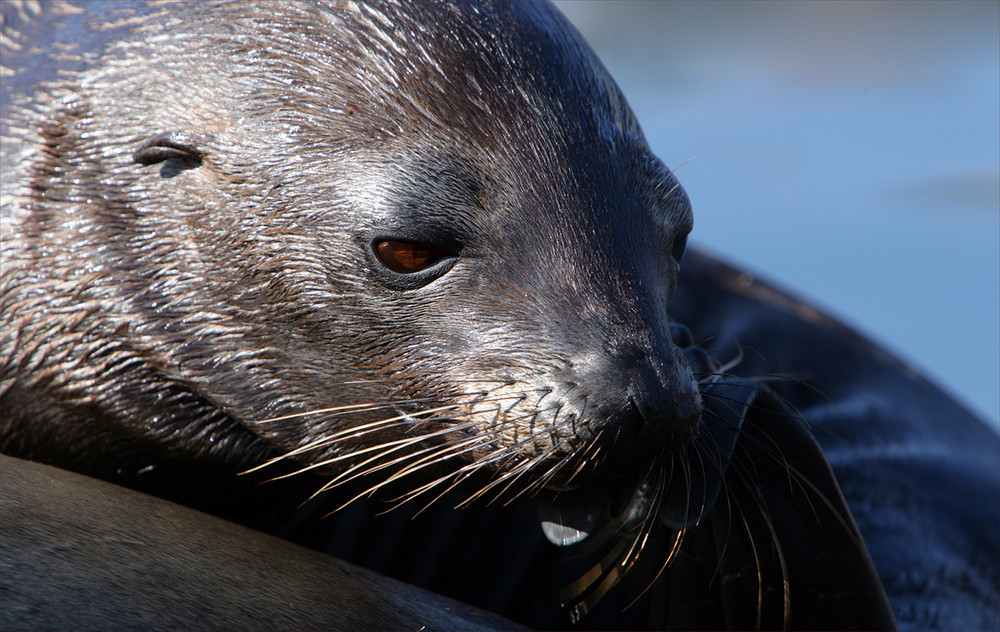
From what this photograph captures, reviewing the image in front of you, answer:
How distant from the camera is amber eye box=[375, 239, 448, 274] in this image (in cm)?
254

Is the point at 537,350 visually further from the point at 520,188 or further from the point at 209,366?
the point at 209,366

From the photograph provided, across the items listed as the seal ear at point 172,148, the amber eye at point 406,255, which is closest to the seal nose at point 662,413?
the amber eye at point 406,255

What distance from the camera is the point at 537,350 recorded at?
7.94ft

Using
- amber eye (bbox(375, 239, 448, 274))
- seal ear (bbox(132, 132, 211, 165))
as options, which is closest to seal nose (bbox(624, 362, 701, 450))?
amber eye (bbox(375, 239, 448, 274))

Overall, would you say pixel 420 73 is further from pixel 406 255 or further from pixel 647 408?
pixel 647 408

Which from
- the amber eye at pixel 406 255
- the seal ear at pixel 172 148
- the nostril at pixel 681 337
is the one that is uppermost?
the seal ear at pixel 172 148

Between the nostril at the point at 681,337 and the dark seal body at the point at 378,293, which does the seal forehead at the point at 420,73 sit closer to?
the dark seal body at the point at 378,293

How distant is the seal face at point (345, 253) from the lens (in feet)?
8.05

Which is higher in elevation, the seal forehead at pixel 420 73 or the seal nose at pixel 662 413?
the seal forehead at pixel 420 73

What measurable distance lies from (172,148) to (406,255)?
702mm

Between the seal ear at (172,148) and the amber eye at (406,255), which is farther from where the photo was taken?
the seal ear at (172,148)

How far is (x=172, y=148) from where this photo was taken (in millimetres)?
2762

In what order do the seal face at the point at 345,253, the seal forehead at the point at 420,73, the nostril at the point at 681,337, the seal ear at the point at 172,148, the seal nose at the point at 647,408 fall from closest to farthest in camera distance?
the seal nose at the point at 647,408 → the seal face at the point at 345,253 → the seal forehead at the point at 420,73 → the seal ear at the point at 172,148 → the nostril at the point at 681,337

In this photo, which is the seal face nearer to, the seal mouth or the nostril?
the seal mouth
